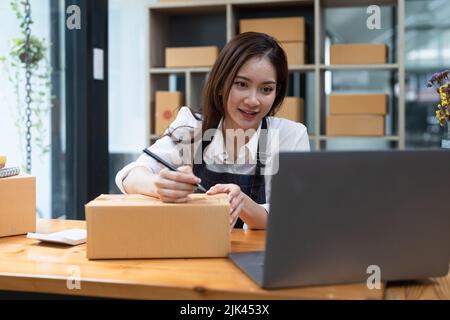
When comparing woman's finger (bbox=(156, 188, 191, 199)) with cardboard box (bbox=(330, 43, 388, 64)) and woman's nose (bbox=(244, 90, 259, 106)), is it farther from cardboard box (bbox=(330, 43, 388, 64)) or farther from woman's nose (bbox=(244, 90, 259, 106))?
cardboard box (bbox=(330, 43, 388, 64))

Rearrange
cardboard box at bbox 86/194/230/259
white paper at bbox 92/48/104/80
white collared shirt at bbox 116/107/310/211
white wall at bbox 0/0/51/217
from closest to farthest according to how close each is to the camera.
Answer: cardboard box at bbox 86/194/230/259
white collared shirt at bbox 116/107/310/211
white wall at bbox 0/0/51/217
white paper at bbox 92/48/104/80

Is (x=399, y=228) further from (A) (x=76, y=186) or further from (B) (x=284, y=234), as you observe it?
(A) (x=76, y=186)

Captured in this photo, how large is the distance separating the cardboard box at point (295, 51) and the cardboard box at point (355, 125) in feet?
1.18

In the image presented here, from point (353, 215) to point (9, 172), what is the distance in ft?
3.15

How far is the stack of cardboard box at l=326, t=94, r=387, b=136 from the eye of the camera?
3104 millimetres

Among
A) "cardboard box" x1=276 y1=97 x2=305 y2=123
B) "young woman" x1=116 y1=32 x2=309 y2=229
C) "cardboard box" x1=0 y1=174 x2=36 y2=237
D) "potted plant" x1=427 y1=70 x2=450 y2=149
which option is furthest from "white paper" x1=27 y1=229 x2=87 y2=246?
"cardboard box" x1=276 y1=97 x2=305 y2=123

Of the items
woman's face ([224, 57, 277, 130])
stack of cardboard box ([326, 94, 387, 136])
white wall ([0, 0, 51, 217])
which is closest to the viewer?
woman's face ([224, 57, 277, 130])

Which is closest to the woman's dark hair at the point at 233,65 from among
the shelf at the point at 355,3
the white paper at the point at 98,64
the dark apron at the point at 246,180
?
the dark apron at the point at 246,180

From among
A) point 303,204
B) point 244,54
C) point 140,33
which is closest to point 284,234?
point 303,204

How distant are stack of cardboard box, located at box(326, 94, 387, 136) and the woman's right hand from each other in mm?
2015

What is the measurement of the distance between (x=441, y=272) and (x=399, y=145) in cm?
215

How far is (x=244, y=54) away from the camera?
69.7 inches

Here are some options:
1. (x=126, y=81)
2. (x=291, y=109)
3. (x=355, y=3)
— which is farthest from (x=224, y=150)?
(x=126, y=81)

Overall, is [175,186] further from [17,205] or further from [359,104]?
[359,104]
